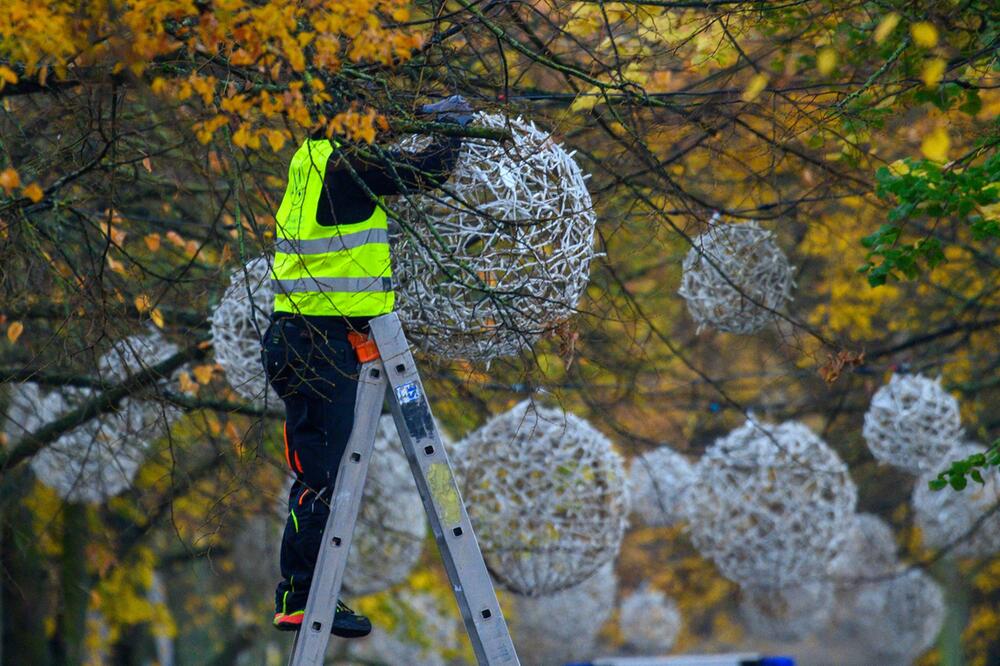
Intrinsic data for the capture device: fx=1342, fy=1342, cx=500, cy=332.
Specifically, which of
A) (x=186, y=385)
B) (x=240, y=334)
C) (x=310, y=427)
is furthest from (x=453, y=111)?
(x=186, y=385)

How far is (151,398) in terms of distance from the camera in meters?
4.84

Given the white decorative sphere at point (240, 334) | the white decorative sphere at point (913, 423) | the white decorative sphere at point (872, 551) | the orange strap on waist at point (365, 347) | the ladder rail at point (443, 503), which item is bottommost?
the ladder rail at point (443, 503)

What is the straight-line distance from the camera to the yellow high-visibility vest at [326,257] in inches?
165

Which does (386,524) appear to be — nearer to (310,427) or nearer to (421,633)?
(310,427)

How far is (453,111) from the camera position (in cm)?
423

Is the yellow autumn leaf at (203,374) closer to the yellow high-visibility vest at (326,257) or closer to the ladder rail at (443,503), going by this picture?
the yellow high-visibility vest at (326,257)

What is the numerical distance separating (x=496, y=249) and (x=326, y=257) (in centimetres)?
54

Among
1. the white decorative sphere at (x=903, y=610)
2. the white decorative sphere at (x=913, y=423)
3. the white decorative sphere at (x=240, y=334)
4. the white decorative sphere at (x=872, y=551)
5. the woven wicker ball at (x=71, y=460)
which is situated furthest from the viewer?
the white decorative sphere at (x=903, y=610)

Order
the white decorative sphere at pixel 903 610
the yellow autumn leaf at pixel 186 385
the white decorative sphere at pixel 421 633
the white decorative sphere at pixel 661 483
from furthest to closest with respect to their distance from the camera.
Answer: the white decorative sphere at pixel 421 633 → the white decorative sphere at pixel 903 610 → the white decorative sphere at pixel 661 483 → the yellow autumn leaf at pixel 186 385

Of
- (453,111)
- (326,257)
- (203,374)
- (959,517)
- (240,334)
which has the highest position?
(959,517)

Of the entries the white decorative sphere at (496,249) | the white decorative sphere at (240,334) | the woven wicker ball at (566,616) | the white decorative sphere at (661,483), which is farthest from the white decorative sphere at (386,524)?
the white decorative sphere at (496,249)

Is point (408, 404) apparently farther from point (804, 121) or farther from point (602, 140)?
point (602, 140)

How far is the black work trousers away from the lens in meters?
4.30

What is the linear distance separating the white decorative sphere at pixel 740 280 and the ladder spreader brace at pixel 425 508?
2.29m
